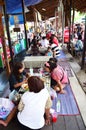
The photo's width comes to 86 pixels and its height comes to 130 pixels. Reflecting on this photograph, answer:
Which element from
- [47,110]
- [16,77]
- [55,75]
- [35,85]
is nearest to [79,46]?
[55,75]

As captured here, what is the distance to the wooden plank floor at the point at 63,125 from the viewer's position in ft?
8.53

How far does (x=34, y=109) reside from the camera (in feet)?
7.43

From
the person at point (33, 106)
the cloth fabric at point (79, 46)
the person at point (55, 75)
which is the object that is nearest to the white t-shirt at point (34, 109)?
the person at point (33, 106)

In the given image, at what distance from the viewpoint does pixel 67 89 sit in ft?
12.7

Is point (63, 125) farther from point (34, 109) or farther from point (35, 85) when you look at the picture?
point (35, 85)

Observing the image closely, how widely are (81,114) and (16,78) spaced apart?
1.36 metres

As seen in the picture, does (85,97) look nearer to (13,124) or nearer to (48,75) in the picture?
(48,75)

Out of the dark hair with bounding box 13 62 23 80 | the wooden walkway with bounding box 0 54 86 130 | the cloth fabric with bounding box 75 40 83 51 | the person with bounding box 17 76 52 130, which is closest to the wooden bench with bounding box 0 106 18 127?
the wooden walkway with bounding box 0 54 86 130

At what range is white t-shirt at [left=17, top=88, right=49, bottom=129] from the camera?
2.27m

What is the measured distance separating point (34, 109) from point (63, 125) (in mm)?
679

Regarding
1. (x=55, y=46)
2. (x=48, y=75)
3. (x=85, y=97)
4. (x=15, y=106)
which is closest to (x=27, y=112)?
(x=15, y=106)

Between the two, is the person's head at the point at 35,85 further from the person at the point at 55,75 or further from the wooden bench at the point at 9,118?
the person at the point at 55,75

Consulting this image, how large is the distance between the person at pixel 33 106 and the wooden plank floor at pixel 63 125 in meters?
0.33

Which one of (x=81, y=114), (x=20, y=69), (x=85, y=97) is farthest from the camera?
(x=85, y=97)
